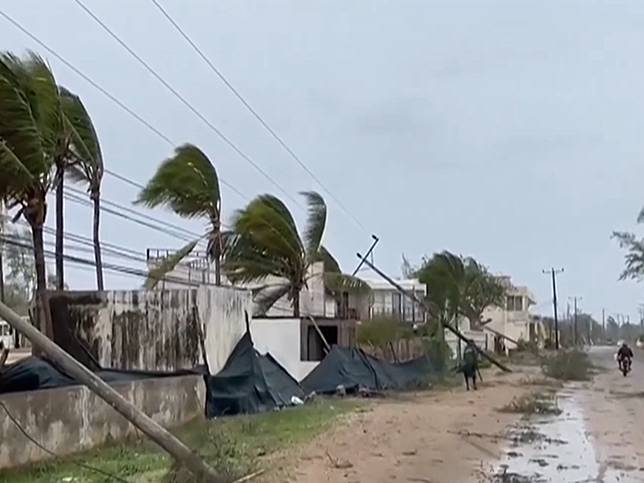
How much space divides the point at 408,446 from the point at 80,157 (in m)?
9.93

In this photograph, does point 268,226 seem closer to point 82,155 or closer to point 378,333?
point 378,333

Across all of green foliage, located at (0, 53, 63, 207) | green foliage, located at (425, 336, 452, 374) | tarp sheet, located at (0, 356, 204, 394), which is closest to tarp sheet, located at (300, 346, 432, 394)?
green foliage, located at (425, 336, 452, 374)

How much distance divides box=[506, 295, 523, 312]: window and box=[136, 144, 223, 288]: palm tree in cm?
8408

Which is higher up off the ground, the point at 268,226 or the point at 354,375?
the point at 268,226

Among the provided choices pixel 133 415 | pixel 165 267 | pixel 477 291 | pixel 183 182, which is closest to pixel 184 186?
pixel 183 182

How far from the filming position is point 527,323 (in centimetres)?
11581

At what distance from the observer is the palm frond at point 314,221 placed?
123 ft

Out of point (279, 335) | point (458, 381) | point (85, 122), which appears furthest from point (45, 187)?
point (458, 381)

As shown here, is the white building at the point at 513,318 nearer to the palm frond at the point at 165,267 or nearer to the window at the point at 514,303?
the window at the point at 514,303

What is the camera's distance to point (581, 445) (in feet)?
65.8

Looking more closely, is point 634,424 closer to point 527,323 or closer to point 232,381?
point 232,381

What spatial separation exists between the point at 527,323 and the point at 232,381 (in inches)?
3739

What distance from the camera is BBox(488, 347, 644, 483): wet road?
16.0m

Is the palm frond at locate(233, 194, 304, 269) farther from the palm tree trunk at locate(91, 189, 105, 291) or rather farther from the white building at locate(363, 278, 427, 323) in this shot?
the white building at locate(363, 278, 427, 323)
